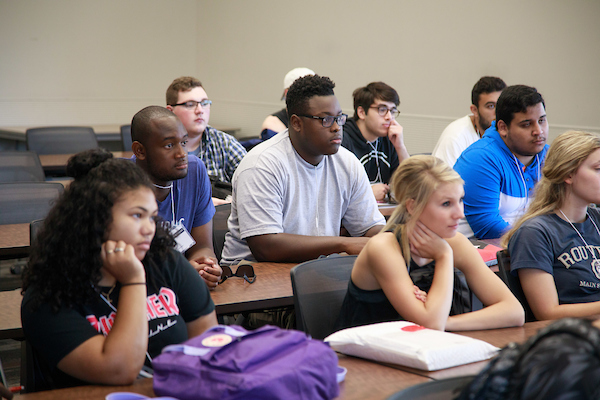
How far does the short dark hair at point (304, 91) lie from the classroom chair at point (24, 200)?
4.42 ft

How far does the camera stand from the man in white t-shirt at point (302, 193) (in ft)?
7.95

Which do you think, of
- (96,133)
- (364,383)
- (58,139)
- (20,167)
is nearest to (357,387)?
(364,383)

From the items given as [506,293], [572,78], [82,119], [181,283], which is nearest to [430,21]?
[572,78]

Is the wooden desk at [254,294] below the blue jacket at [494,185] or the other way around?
below

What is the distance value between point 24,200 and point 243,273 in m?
1.67

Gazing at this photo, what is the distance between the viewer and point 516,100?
9.62ft

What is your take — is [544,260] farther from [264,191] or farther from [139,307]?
[139,307]

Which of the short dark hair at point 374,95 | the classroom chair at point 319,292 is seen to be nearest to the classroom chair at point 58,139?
the short dark hair at point 374,95

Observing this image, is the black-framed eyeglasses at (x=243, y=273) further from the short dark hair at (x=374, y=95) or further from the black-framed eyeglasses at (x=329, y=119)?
the short dark hair at (x=374, y=95)

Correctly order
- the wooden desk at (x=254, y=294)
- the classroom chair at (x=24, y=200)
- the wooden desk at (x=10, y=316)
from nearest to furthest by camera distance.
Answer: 1. the wooden desk at (x=10, y=316)
2. the wooden desk at (x=254, y=294)
3. the classroom chair at (x=24, y=200)

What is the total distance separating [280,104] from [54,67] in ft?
10.5

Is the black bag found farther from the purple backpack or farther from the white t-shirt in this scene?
the white t-shirt

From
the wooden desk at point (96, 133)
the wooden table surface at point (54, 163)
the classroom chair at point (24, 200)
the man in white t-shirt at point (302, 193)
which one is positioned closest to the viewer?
the man in white t-shirt at point (302, 193)

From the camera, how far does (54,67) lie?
8094mm
